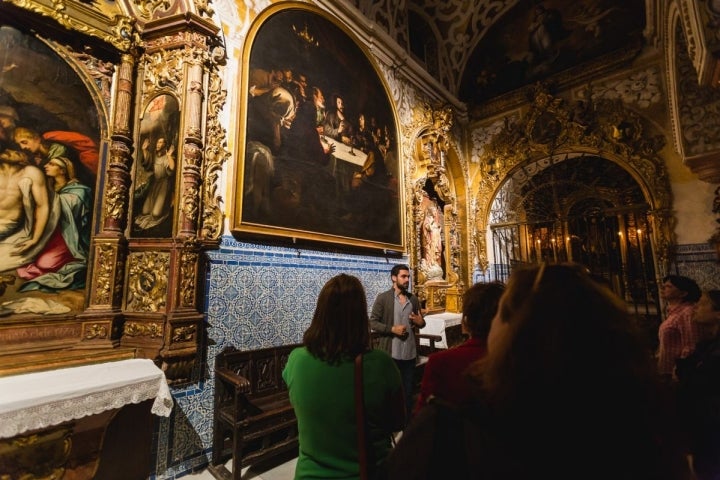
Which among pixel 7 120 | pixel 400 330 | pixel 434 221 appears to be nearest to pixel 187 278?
pixel 7 120

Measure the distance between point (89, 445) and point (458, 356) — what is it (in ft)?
9.65

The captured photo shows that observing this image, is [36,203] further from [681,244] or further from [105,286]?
[681,244]

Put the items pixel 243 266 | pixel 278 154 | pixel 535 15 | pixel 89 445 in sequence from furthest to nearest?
pixel 535 15 < pixel 278 154 < pixel 243 266 < pixel 89 445

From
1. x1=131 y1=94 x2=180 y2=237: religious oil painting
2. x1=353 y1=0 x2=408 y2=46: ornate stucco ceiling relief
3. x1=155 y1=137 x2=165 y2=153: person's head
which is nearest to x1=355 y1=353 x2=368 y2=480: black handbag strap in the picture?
x1=131 y1=94 x2=180 y2=237: religious oil painting

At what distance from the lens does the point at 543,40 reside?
27.1 ft

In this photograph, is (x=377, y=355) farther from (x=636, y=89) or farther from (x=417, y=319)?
(x=636, y=89)

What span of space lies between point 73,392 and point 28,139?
7.26ft

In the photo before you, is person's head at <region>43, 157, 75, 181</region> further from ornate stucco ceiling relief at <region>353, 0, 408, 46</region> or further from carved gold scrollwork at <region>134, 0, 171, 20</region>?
ornate stucco ceiling relief at <region>353, 0, 408, 46</region>

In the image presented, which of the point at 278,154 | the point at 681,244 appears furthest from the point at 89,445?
the point at 681,244

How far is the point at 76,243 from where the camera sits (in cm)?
309

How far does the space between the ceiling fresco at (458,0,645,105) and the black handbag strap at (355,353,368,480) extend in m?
9.38

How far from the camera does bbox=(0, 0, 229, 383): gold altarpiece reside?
2998 mm

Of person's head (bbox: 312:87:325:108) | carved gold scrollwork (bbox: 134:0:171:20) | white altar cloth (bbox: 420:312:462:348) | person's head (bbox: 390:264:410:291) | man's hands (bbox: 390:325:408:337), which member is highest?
carved gold scrollwork (bbox: 134:0:171:20)

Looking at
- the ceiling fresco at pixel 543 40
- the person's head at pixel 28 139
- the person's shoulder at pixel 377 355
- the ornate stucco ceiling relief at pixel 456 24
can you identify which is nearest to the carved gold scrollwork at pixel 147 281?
the person's head at pixel 28 139
